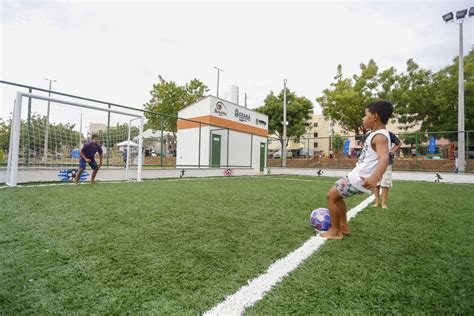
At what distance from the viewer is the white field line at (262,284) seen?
1375 millimetres

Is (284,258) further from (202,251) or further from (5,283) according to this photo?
(5,283)

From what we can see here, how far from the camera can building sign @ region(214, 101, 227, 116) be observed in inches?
633

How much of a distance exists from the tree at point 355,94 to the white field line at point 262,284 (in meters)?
22.6

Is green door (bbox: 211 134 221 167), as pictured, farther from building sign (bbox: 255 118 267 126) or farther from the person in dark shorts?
the person in dark shorts

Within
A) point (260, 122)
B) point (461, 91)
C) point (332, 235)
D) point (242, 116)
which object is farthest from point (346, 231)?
point (260, 122)

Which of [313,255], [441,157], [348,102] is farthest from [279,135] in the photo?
[313,255]

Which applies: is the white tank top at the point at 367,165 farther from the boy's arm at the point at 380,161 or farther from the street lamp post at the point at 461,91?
the street lamp post at the point at 461,91

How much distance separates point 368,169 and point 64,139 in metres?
8.71

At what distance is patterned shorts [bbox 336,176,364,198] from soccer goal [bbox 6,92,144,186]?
24.5 ft

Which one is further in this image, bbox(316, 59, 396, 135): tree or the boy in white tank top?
bbox(316, 59, 396, 135): tree

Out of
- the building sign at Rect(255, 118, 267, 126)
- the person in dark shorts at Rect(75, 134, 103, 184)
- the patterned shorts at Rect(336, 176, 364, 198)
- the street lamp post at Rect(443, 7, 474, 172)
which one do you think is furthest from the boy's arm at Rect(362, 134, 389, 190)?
the building sign at Rect(255, 118, 267, 126)

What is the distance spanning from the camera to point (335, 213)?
8.85 ft

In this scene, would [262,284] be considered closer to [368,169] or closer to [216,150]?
[368,169]

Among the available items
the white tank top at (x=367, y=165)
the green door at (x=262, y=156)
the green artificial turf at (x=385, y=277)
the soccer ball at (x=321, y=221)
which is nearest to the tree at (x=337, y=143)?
the green door at (x=262, y=156)
